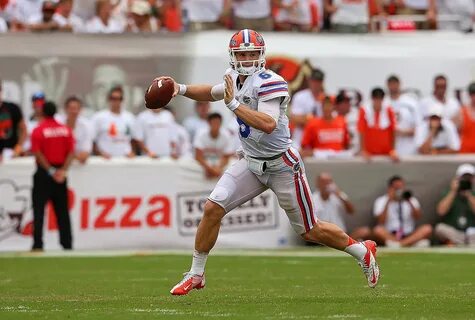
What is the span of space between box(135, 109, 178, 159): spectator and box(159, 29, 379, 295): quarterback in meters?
7.09

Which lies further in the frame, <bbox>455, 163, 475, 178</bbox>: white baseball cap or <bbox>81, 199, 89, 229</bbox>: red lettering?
<bbox>455, 163, 475, 178</bbox>: white baseball cap

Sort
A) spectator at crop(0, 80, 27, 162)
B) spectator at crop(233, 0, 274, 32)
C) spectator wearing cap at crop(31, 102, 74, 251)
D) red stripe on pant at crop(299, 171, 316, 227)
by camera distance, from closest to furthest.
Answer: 1. red stripe on pant at crop(299, 171, 316, 227)
2. spectator wearing cap at crop(31, 102, 74, 251)
3. spectator at crop(0, 80, 27, 162)
4. spectator at crop(233, 0, 274, 32)

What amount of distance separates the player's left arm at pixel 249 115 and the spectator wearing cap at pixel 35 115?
741 cm

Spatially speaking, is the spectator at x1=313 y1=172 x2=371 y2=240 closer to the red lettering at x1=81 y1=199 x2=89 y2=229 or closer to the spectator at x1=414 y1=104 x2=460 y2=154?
the spectator at x1=414 y1=104 x2=460 y2=154

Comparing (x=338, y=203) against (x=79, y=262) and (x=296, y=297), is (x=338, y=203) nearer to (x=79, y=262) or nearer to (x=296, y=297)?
(x=79, y=262)

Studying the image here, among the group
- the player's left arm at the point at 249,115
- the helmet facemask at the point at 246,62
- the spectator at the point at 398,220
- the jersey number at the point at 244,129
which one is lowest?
the spectator at the point at 398,220

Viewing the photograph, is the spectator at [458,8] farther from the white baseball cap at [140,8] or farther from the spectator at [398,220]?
the white baseball cap at [140,8]

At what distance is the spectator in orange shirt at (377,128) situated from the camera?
1566cm

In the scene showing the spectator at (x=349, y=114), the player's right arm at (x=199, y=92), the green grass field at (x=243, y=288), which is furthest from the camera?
the spectator at (x=349, y=114)

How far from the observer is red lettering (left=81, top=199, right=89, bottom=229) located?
15.5 m

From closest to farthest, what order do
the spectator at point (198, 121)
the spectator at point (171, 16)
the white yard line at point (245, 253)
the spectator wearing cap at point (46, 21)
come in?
the white yard line at point (245, 253), the spectator at point (198, 121), the spectator wearing cap at point (46, 21), the spectator at point (171, 16)

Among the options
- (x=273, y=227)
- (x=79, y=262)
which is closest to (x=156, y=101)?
(x=79, y=262)

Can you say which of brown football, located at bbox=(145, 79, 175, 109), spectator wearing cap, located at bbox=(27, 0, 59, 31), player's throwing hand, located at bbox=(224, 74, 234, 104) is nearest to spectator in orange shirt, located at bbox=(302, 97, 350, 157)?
spectator wearing cap, located at bbox=(27, 0, 59, 31)

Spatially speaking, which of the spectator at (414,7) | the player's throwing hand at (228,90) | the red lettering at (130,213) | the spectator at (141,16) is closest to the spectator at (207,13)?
the spectator at (141,16)
